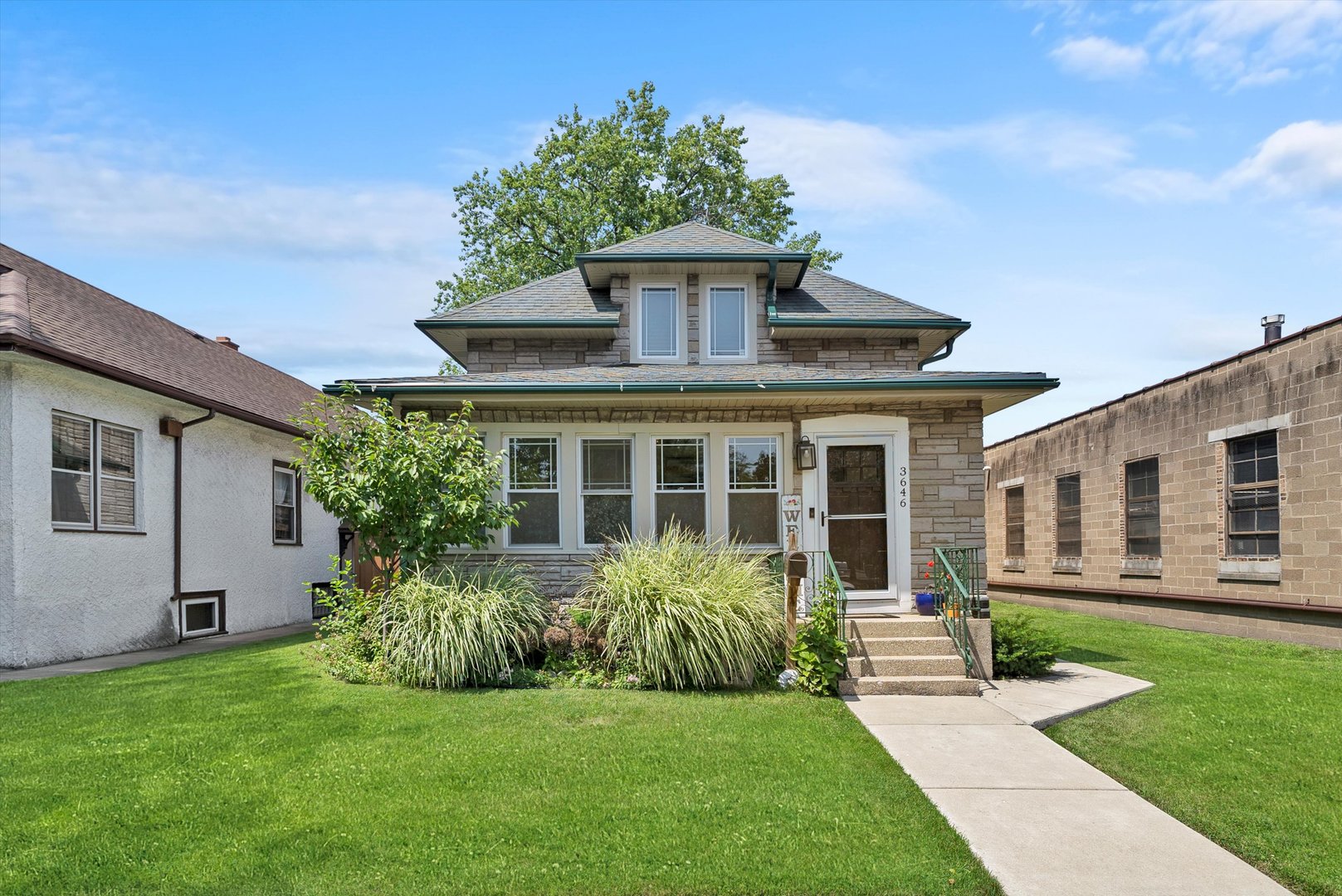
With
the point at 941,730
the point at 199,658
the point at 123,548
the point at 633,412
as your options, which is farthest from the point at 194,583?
the point at 941,730

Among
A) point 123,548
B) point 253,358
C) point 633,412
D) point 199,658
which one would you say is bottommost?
point 199,658

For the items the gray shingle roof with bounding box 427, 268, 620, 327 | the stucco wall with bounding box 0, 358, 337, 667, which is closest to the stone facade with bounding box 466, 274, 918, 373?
the gray shingle roof with bounding box 427, 268, 620, 327

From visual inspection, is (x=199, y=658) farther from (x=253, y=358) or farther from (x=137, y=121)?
(x=253, y=358)

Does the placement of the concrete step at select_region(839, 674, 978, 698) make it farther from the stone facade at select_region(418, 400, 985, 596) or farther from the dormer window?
the dormer window

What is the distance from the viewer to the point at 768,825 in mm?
4711

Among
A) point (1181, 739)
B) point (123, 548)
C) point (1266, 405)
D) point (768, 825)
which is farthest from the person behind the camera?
point (1266, 405)

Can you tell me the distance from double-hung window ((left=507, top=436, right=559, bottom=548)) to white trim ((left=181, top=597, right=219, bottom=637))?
555 centimetres

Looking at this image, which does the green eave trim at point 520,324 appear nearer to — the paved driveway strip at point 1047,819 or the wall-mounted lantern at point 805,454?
the wall-mounted lantern at point 805,454

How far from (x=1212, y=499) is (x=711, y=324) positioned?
8.15 m

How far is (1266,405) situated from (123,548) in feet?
50.7

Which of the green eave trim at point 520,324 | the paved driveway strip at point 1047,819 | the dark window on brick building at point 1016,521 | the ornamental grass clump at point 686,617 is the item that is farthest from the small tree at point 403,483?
the dark window on brick building at point 1016,521

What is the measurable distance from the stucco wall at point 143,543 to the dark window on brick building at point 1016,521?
15.6 m

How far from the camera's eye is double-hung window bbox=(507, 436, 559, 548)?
420 inches

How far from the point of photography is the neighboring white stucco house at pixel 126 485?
9852mm
